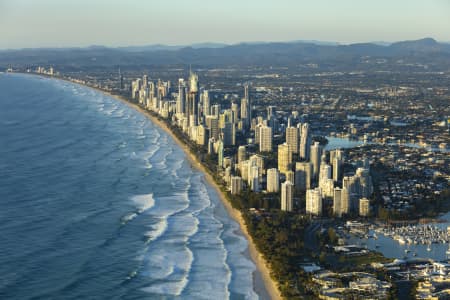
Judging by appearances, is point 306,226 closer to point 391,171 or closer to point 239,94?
point 391,171

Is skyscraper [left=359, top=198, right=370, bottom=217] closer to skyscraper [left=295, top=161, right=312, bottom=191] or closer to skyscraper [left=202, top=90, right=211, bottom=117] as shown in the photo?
skyscraper [left=295, top=161, right=312, bottom=191]

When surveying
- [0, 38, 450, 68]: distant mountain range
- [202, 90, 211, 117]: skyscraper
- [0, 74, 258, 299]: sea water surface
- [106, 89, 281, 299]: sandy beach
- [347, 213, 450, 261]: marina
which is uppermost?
[0, 38, 450, 68]: distant mountain range

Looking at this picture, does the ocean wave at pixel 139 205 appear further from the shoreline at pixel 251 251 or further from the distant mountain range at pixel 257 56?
the distant mountain range at pixel 257 56

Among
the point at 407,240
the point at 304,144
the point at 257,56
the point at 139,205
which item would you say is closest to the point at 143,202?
the point at 139,205

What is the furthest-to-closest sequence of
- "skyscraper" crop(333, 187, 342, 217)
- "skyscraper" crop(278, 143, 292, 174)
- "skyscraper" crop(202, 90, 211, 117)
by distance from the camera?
"skyscraper" crop(202, 90, 211, 117), "skyscraper" crop(278, 143, 292, 174), "skyscraper" crop(333, 187, 342, 217)

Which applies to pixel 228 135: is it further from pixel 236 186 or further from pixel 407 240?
pixel 407 240

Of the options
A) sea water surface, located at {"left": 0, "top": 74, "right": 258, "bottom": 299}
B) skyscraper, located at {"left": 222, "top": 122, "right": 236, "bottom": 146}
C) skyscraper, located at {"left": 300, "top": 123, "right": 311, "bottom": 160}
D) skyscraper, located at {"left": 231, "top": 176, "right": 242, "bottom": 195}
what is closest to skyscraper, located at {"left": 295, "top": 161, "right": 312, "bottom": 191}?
skyscraper, located at {"left": 231, "top": 176, "right": 242, "bottom": 195}

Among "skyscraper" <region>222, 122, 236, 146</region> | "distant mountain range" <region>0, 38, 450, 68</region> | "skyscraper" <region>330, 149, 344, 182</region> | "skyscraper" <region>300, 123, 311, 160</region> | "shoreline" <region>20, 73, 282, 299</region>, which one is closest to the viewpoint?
"shoreline" <region>20, 73, 282, 299</region>

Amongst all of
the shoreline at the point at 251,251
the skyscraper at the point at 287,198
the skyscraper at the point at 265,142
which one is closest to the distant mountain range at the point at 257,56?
the skyscraper at the point at 265,142
